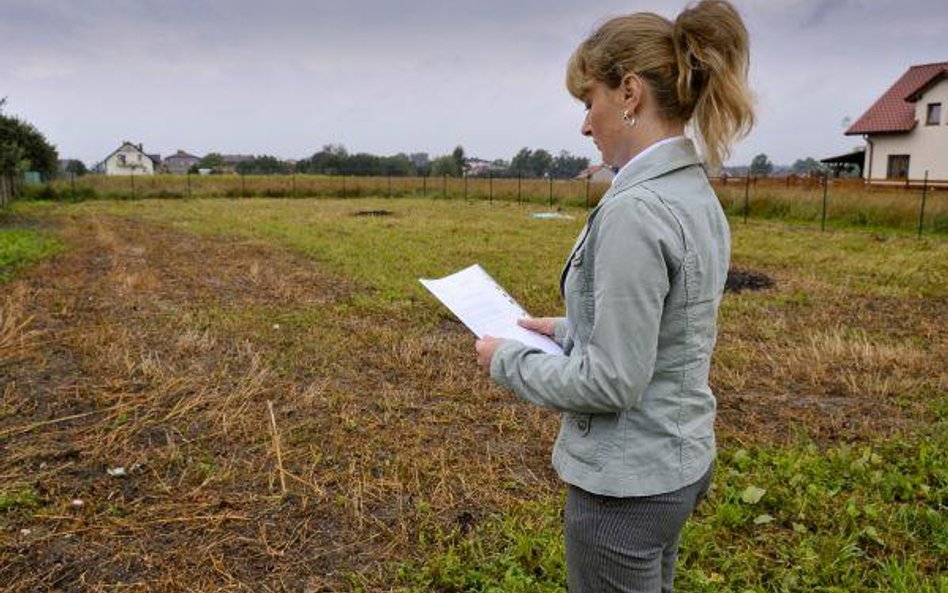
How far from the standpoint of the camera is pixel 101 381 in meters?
4.44

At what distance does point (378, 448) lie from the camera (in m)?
3.61

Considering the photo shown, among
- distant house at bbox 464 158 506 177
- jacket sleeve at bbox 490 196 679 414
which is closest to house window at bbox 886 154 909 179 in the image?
distant house at bbox 464 158 506 177

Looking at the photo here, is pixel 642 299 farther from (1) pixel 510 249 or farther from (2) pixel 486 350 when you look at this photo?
(1) pixel 510 249

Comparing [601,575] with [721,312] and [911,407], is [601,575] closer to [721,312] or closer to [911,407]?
[911,407]

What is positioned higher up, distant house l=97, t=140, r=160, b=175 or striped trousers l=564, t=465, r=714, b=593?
distant house l=97, t=140, r=160, b=175

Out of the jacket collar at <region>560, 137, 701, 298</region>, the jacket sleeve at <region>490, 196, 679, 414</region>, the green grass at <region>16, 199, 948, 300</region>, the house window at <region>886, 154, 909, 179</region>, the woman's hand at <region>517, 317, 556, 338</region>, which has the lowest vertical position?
the green grass at <region>16, 199, 948, 300</region>

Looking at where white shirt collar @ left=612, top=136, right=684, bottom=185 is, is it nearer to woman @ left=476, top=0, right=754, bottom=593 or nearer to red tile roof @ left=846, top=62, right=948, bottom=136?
woman @ left=476, top=0, right=754, bottom=593

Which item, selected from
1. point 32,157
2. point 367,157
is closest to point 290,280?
point 32,157

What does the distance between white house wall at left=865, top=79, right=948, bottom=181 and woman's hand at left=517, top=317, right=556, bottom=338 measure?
96.5 ft

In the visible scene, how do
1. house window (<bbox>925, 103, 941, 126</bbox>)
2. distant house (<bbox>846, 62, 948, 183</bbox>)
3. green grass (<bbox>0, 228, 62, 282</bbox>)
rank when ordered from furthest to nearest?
house window (<bbox>925, 103, 941, 126</bbox>), distant house (<bbox>846, 62, 948, 183</bbox>), green grass (<bbox>0, 228, 62, 282</bbox>)

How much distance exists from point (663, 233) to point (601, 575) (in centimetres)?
67

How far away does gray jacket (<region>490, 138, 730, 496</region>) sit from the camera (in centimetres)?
115

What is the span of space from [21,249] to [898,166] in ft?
98.4

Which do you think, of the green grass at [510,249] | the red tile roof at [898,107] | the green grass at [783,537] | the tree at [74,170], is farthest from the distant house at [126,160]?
the green grass at [783,537]
